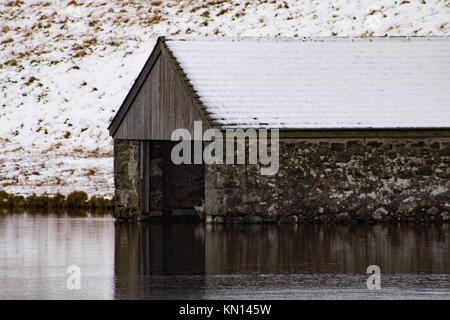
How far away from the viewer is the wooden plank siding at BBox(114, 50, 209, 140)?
25703 mm

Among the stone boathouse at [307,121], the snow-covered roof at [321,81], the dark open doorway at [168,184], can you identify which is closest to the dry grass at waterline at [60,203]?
the dark open doorway at [168,184]

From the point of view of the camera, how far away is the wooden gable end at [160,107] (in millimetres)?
25656

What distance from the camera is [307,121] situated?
25.0 m

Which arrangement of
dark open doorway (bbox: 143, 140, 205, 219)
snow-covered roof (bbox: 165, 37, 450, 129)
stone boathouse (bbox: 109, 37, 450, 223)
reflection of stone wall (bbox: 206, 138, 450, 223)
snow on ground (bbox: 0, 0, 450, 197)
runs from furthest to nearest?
snow on ground (bbox: 0, 0, 450, 197), dark open doorway (bbox: 143, 140, 205, 219), snow-covered roof (bbox: 165, 37, 450, 129), stone boathouse (bbox: 109, 37, 450, 223), reflection of stone wall (bbox: 206, 138, 450, 223)

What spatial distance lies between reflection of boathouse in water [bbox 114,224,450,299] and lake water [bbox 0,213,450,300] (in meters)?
0.02

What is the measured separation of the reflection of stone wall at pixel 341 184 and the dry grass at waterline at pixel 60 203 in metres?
9.32

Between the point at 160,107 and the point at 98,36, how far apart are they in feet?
127

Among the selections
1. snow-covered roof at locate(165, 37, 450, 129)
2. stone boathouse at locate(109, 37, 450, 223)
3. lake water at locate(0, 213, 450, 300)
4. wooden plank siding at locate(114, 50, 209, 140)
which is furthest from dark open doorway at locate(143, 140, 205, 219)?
lake water at locate(0, 213, 450, 300)

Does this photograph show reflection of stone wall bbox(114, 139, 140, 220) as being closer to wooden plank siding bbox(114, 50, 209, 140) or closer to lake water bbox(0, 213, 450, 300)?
wooden plank siding bbox(114, 50, 209, 140)

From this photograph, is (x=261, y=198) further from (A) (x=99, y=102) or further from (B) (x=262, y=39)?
(A) (x=99, y=102)

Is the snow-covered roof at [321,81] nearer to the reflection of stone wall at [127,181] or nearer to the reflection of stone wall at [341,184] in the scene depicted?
the reflection of stone wall at [341,184]

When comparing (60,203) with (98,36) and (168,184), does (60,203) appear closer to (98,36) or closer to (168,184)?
(168,184)

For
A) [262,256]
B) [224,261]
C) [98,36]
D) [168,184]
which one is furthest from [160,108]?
[98,36]
